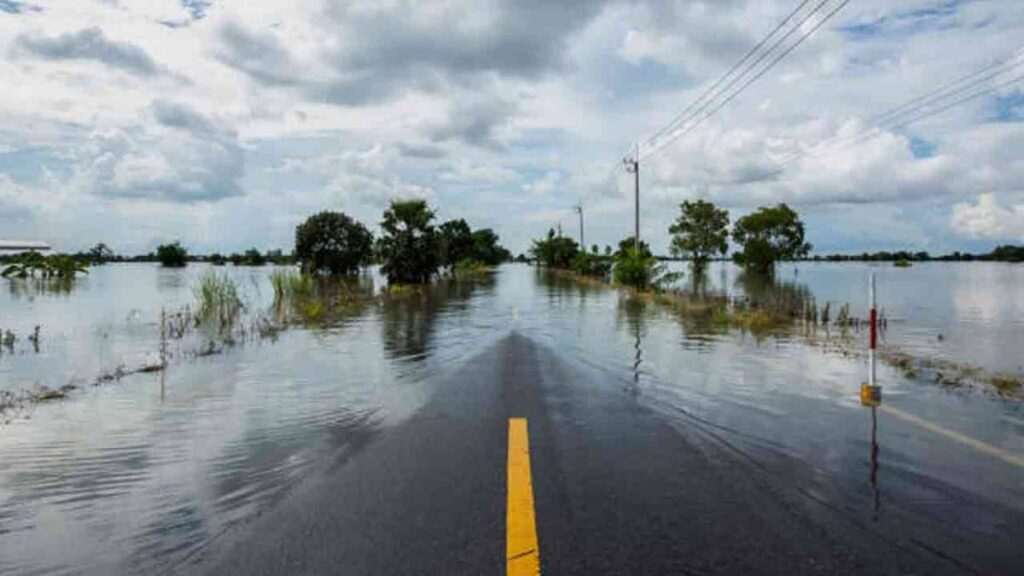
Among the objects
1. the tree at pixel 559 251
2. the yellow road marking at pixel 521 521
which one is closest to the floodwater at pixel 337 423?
the yellow road marking at pixel 521 521

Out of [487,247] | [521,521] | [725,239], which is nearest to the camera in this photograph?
[521,521]

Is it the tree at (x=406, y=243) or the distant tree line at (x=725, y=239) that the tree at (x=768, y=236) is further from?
the tree at (x=406, y=243)

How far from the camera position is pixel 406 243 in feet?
144

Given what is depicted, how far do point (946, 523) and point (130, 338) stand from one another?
59.0ft

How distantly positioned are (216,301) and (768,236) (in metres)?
88.2

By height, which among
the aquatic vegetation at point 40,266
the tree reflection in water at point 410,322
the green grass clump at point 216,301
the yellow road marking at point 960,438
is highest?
the aquatic vegetation at point 40,266

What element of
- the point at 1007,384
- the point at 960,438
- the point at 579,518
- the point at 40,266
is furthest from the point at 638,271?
the point at 40,266

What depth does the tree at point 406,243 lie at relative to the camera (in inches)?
1719

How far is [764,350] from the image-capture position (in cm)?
1372

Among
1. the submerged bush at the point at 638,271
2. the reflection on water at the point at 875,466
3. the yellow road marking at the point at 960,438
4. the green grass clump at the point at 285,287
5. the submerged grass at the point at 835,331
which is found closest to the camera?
the reflection on water at the point at 875,466

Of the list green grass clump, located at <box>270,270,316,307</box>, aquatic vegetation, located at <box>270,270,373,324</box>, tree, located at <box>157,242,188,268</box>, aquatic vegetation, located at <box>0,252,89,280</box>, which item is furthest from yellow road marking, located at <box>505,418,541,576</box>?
tree, located at <box>157,242,188,268</box>

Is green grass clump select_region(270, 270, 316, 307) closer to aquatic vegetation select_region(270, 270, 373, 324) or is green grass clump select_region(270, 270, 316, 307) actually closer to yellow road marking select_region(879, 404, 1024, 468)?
aquatic vegetation select_region(270, 270, 373, 324)

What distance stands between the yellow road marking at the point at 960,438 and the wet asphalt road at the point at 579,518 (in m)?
2.26

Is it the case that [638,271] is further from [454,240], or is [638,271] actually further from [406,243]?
[454,240]
